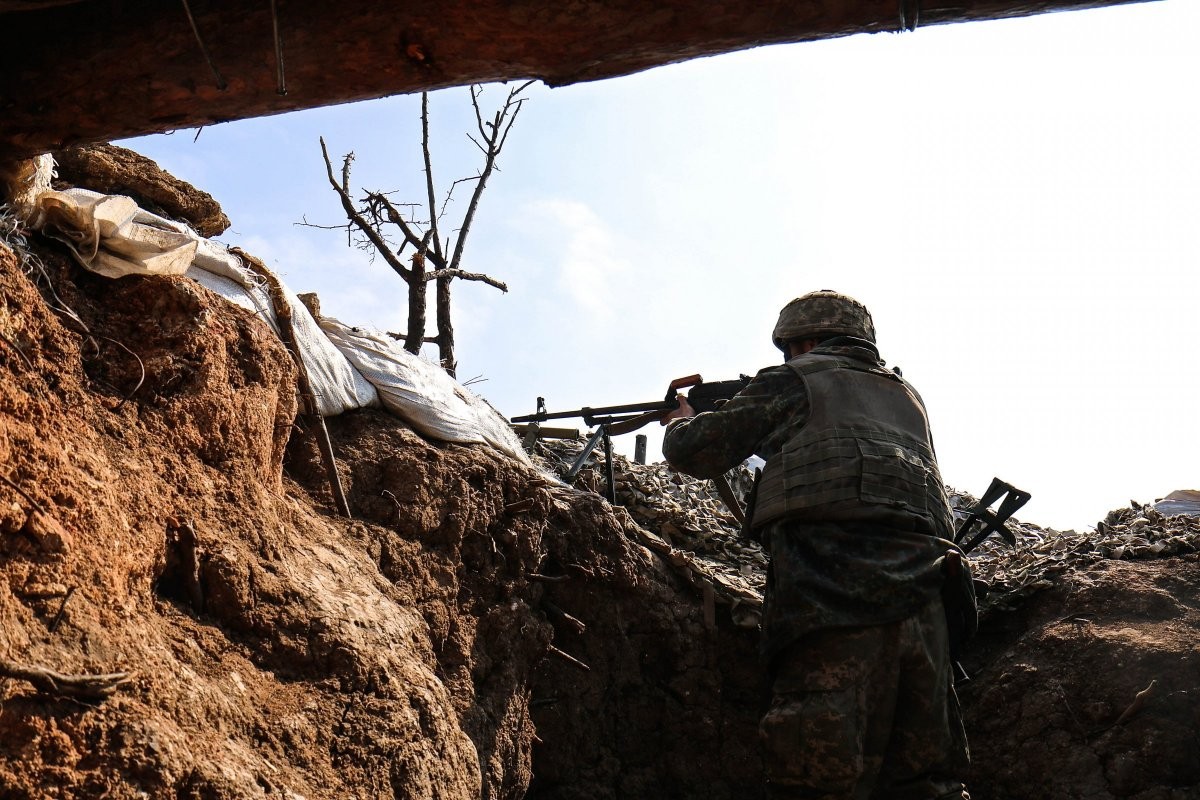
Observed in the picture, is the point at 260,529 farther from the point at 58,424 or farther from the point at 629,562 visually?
the point at 629,562

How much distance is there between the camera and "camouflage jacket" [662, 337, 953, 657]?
3816 mm

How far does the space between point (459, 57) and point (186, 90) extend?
2.46 ft

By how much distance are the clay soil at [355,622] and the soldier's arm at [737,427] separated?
92 centimetres

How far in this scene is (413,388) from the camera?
4.67 meters

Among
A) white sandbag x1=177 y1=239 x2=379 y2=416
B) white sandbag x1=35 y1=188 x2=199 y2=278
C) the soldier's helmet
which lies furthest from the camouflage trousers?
white sandbag x1=35 y1=188 x2=199 y2=278

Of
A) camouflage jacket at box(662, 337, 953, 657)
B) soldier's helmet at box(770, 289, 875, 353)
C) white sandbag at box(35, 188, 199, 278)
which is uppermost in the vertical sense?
soldier's helmet at box(770, 289, 875, 353)

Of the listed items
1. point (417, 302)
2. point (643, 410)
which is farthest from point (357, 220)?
point (643, 410)

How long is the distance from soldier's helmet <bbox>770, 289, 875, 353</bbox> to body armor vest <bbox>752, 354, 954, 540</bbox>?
0.62 feet

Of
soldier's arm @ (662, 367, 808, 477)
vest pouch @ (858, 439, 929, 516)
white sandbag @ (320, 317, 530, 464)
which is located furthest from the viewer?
white sandbag @ (320, 317, 530, 464)

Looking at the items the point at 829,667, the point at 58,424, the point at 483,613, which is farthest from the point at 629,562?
the point at 58,424

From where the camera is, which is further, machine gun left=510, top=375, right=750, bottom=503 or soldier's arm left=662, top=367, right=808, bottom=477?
machine gun left=510, top=375, right=750, bottom=503

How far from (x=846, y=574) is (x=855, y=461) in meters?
0.43

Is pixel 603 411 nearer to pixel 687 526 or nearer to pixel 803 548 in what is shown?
pixel 687 526

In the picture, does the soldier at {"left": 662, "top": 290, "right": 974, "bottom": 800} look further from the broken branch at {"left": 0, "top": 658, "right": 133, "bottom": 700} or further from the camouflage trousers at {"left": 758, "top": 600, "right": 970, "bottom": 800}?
the broken branch at {"left": 0, "top": 658, "right": 133, "bottom": 700}
